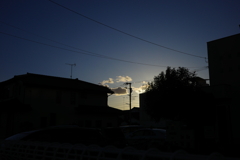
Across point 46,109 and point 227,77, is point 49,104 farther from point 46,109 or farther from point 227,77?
point 227,77

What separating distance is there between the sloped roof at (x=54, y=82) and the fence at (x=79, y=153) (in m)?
20.5

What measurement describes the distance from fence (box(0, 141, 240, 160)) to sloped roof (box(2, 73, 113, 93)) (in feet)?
67.1

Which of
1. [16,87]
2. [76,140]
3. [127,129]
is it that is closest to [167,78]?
[127,129]

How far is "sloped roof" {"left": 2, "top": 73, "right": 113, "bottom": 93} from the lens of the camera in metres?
24.5

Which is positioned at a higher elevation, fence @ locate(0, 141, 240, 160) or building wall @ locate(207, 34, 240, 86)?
building wall @ locate(207, 34, 240, 86)

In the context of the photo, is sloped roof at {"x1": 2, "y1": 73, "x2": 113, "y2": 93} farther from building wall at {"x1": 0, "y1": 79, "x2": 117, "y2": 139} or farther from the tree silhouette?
the tree silhouette

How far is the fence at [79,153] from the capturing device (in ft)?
8.06

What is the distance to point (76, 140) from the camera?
8.35 meters

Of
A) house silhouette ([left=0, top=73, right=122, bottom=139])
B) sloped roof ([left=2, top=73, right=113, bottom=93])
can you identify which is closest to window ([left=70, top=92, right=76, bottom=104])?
house silhouette ([left=0, top=73, right=122, bottom=139])

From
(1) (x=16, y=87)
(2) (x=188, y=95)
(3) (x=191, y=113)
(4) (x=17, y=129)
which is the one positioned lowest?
(4) (x=17, y=129)

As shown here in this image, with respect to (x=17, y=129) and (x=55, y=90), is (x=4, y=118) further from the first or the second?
(x=55, y=90)

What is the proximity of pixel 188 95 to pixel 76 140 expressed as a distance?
31.0ft

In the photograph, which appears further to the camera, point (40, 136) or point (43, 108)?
point (43, 108)

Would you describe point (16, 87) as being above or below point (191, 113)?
above
